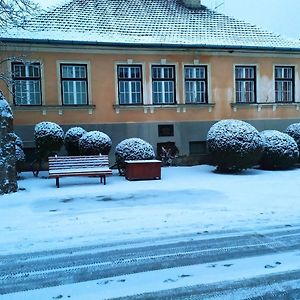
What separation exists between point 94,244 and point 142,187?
5129 mm

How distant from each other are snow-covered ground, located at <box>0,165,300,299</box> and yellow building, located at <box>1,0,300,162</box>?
192 inches

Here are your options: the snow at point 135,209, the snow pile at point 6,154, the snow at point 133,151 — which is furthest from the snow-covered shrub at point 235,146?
the snow pile at point 6,154

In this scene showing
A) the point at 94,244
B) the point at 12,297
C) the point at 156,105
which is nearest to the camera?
the point at 12,297

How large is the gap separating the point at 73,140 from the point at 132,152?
280cm

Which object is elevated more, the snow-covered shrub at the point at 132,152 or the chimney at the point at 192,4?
the chimney at the point at 192,4

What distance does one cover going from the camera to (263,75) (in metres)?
18.5

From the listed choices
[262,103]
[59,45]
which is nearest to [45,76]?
[59,45]

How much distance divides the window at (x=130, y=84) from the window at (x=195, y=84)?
2.12 metres

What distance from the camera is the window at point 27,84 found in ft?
51.2

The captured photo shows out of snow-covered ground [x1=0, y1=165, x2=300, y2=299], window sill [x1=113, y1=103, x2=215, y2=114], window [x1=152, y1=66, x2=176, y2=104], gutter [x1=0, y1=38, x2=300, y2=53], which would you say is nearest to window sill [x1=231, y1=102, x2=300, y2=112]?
window sill [x1=113, y1=103, x2=215, y2=114]

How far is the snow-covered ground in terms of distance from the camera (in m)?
6.33

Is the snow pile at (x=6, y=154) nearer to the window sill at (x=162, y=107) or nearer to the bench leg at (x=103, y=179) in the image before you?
the bench leg at (x=103, y=179)

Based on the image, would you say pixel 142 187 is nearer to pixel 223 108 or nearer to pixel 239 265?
pixel 239 265

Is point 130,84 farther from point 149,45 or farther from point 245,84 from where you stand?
point 245,84
